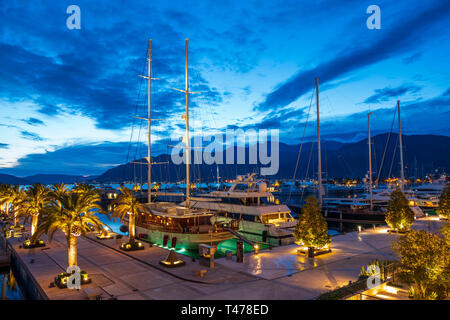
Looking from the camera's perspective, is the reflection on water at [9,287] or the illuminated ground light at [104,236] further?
the illuminated ground light at [104,236]

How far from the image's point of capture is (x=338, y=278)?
15992 millimetres

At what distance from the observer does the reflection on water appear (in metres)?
18.8

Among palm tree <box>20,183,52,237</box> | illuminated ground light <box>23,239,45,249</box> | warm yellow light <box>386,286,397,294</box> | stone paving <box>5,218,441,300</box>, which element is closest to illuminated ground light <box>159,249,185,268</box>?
stone paving <box>5,218,441,300</box>

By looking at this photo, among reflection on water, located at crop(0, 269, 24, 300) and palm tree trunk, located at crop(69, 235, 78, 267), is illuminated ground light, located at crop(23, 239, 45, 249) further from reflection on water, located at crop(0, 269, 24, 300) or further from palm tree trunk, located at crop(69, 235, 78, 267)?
palm tree trunk, located at crop(69, 235, 78, 267)

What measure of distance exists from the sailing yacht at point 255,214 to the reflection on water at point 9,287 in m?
20.8

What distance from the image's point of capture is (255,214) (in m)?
35.1

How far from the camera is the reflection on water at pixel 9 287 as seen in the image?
1878cm

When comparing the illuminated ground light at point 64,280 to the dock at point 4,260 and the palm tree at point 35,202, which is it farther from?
the palm tree at point 35,202

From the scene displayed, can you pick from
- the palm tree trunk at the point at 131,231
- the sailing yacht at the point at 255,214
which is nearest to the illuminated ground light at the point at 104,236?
the palm tree trunk at the point at 131,231

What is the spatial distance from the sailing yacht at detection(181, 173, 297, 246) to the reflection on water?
68.3ft

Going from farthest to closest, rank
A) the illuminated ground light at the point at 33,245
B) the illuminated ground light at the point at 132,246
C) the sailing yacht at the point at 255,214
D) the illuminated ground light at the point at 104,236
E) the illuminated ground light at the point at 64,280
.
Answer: the sailing yacht at the point at 255,214
the illuminated ground light at the point at 104,236
the illuminated ground light at the point at 33,245
the illuminated ground light at the point at 132,246
the illuminated ground light at the point at 64,280
